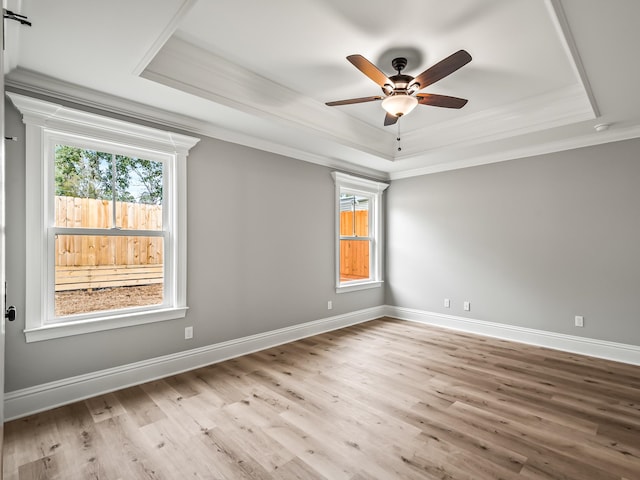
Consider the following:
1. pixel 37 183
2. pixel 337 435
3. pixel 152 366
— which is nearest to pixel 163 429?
pixel 152 366

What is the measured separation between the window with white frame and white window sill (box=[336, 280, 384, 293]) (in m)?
2.36

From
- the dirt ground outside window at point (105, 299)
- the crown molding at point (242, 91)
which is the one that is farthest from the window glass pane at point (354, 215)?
the dirt ground outside window at point (105, 299)

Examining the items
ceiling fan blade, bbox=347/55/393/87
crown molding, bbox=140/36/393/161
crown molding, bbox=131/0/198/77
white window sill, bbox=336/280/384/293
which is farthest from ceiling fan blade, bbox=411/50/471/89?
white window sill, bbox=336/280/384/293

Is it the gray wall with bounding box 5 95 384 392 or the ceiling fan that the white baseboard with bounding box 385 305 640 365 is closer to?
the gray wall with bounding box 5 95 384 392

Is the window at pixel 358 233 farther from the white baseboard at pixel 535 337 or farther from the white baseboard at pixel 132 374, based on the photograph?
the white baseboard at pixel 132 374

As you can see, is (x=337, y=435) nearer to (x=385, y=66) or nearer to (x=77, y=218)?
(x=77, y=218)

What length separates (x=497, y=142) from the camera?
395cm

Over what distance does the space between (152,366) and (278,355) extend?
1264mm

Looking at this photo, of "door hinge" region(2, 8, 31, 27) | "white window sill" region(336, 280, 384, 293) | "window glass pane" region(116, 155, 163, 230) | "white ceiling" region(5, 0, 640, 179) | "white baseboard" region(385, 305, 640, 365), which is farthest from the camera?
"white window sill" region(336, 280, 384, 293)

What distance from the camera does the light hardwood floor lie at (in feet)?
6.26

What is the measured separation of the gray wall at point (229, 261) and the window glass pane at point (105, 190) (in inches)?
10.9

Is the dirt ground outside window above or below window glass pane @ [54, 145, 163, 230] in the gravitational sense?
below

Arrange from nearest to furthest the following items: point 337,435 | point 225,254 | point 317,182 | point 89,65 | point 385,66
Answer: point 337,435 < point 89,65 < point 385,66 < point 225,254 < point 317,182

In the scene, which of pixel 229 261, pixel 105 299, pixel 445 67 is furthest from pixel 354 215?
pixel 105 299
